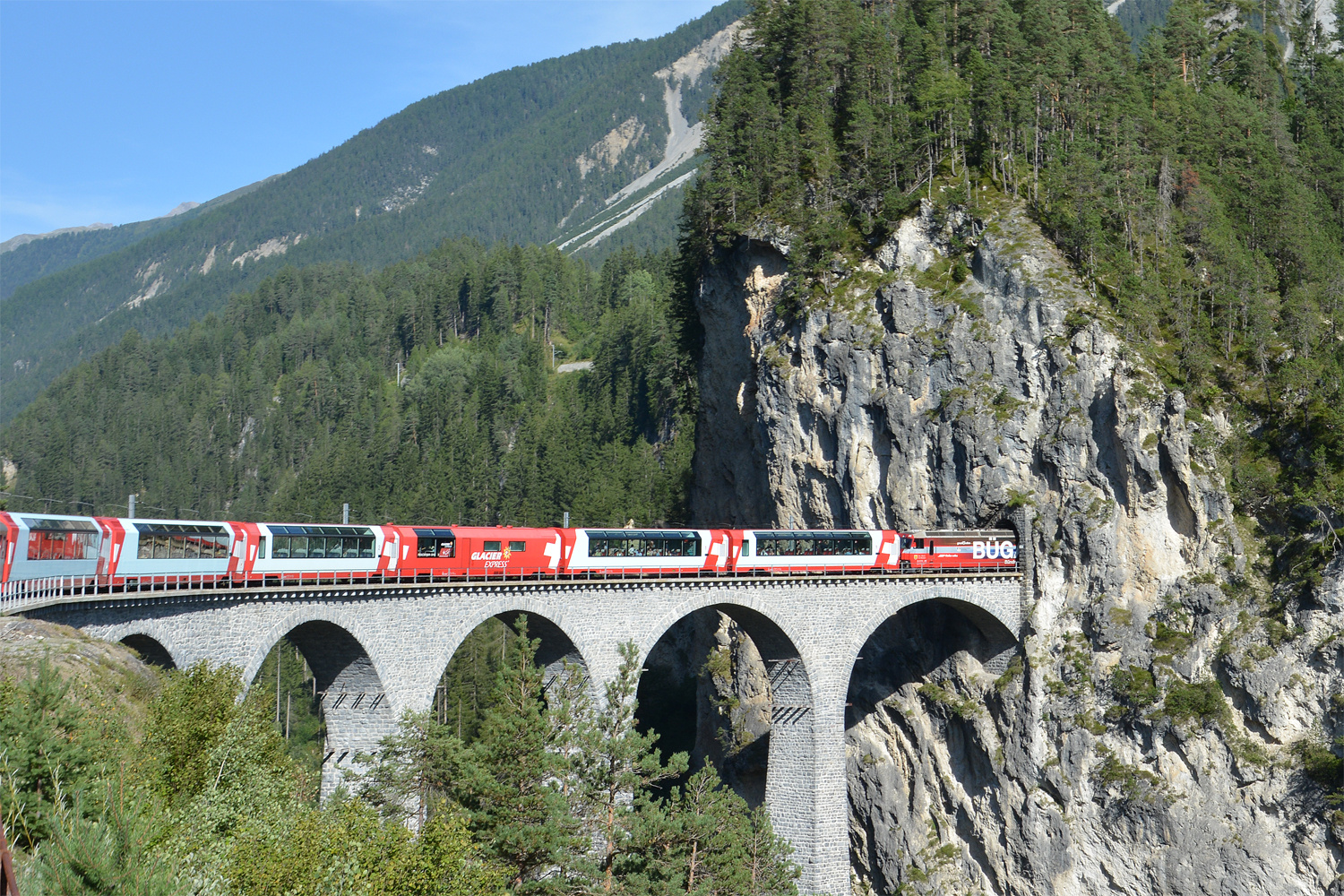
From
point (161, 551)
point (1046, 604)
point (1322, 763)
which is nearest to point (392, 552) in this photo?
point (161, 551)

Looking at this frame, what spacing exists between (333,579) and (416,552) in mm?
3868

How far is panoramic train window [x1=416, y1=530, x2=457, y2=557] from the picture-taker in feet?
156

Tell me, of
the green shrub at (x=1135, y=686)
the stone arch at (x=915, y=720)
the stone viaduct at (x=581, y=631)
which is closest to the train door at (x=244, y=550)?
the stone viaduct at (x=581, y=631)

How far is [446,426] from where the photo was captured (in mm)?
153250

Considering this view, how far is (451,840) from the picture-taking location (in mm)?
26578

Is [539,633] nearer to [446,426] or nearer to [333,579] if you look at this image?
[333,579]

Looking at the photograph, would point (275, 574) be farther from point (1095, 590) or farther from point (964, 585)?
point (1095, 590)

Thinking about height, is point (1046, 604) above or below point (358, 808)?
above

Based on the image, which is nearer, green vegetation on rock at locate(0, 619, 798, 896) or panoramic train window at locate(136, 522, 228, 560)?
green vegetation on rock at locate(0, 619, 798, 896)

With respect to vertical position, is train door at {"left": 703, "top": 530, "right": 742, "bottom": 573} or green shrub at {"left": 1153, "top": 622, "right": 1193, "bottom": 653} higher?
train door at {"left": 703, "top": 530, "right": 742, "bottom": 573}

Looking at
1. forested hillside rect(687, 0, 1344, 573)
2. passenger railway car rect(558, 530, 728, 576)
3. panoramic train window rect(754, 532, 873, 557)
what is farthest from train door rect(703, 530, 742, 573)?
forested hillside rect(687, 0, 1344, 573)

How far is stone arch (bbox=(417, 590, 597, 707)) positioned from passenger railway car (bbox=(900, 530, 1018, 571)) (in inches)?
800

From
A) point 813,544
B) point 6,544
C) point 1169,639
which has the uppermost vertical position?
point 813,544

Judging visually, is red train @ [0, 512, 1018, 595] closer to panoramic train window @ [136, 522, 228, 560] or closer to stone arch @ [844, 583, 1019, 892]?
panoramic train window @ [136, 522, 228, 560]
